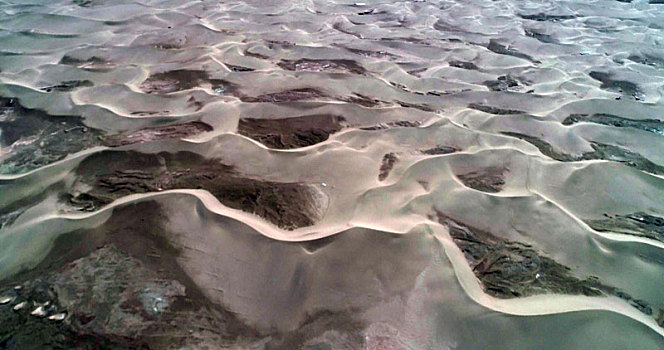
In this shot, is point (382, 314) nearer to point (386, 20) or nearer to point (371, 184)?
point (371, 184)

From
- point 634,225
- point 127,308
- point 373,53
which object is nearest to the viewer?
point 127,308

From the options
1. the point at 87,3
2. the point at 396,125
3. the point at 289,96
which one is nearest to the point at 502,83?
the point at 396,125

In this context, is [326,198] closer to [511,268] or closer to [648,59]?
[511,268]

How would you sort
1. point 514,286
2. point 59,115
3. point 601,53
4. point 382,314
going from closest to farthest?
point 382,314
point 514,286
point 59,115
point 601,53

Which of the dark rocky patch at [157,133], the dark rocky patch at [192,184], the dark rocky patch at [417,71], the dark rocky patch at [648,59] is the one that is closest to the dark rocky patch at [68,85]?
the dark rocky patch at [157,133]

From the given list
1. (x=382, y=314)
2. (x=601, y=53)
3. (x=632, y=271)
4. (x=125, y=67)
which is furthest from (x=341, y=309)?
(x=601, y=53)

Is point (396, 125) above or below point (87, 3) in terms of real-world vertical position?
below
